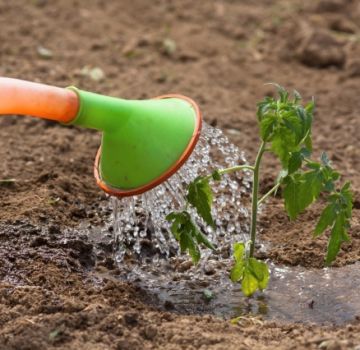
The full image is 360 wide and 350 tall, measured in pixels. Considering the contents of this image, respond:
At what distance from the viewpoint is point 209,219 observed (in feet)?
11.3

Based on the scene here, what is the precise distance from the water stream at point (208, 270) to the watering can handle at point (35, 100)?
1.64ft

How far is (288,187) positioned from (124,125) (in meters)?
0.63

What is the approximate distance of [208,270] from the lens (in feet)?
12.3

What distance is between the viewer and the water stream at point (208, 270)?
3.51 m

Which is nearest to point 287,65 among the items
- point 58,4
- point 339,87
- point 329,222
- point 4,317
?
point 339,87

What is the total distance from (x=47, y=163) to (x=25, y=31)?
5.92ft

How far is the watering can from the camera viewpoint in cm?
347

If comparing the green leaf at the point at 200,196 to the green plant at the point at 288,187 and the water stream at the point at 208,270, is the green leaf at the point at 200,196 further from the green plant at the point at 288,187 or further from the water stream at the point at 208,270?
the water stream at the point at 208,270

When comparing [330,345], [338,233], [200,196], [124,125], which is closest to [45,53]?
[124,125]

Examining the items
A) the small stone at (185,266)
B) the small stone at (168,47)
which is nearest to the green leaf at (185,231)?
the small stone at (185,266)

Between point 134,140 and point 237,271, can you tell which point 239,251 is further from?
point 134,140

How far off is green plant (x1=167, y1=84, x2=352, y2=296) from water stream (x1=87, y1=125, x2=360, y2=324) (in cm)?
16

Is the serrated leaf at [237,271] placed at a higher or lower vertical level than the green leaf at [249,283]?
higher

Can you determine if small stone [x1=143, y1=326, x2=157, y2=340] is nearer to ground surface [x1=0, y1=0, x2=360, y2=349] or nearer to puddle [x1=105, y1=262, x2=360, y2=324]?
ground surface [x1=0, y1=0, x2=360, y2=349]
